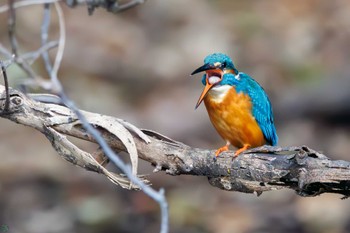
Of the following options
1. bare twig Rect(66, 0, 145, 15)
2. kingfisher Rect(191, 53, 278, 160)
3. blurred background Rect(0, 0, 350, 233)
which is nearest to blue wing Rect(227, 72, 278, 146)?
kingfisher Rect(191, 53, 278, 160)

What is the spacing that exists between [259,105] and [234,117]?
163mm

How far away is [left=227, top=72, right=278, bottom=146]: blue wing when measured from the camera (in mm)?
4309

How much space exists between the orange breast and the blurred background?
2.27 meters

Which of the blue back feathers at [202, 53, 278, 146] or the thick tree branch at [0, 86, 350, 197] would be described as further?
the blue back feathers at [202, 53, 278, 146]

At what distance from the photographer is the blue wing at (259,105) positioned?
4.31 metres

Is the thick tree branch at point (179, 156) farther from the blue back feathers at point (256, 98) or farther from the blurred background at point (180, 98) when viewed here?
the blurred background at point (180, 98)

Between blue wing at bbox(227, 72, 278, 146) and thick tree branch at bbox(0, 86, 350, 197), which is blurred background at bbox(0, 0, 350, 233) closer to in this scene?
blue wing at bbox(227, 72, 278, 146)

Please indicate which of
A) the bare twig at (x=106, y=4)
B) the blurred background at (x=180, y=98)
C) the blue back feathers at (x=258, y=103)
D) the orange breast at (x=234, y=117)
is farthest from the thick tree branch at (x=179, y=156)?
the blurred background at (x=180, y=98)

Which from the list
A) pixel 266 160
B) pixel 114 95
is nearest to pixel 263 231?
pixel 114 95

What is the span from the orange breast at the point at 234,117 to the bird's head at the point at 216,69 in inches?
2.3

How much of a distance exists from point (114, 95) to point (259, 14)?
8.22 feet

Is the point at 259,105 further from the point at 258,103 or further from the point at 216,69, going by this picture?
the point at 216,69

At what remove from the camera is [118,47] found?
9289 mm

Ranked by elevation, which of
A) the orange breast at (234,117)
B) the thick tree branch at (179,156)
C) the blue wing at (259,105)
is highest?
the blue wing at (259,105)
